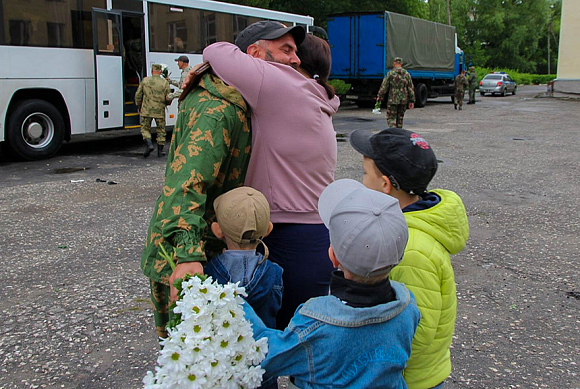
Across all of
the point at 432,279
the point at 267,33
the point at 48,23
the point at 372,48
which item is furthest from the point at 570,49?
the point at 432,279

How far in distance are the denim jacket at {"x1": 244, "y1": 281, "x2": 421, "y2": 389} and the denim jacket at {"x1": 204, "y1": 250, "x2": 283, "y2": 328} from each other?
39cm

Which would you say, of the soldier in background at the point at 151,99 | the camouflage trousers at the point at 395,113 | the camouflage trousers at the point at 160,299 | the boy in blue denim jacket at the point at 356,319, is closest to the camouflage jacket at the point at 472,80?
the camouflage trousers at the point at 395,113

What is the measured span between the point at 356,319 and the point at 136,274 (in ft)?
12.0

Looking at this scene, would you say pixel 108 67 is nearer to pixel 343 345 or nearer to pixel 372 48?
pixel 343 345

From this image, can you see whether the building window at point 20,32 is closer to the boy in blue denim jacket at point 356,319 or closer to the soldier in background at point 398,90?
the soldier in background at point 398,90

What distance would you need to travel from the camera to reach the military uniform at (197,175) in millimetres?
1910

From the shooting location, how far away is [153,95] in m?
11.2

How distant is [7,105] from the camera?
10.3 metres

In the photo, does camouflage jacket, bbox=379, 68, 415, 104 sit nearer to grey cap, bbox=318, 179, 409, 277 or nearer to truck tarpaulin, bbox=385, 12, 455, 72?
truck tarpaulin, bbox=385, 12, 455, 72

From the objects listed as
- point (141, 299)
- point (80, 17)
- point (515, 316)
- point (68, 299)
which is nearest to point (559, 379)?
point (515, 316)

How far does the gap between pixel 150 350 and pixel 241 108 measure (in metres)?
2.11

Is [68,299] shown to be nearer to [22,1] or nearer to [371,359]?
[371,359]

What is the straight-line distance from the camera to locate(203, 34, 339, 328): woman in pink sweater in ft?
7.04

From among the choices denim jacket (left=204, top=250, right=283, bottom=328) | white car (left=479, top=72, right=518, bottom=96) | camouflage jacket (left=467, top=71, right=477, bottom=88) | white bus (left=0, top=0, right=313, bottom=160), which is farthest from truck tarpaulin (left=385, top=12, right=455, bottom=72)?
denim jacket (left=204, top=250, right=283, bottom=328)
